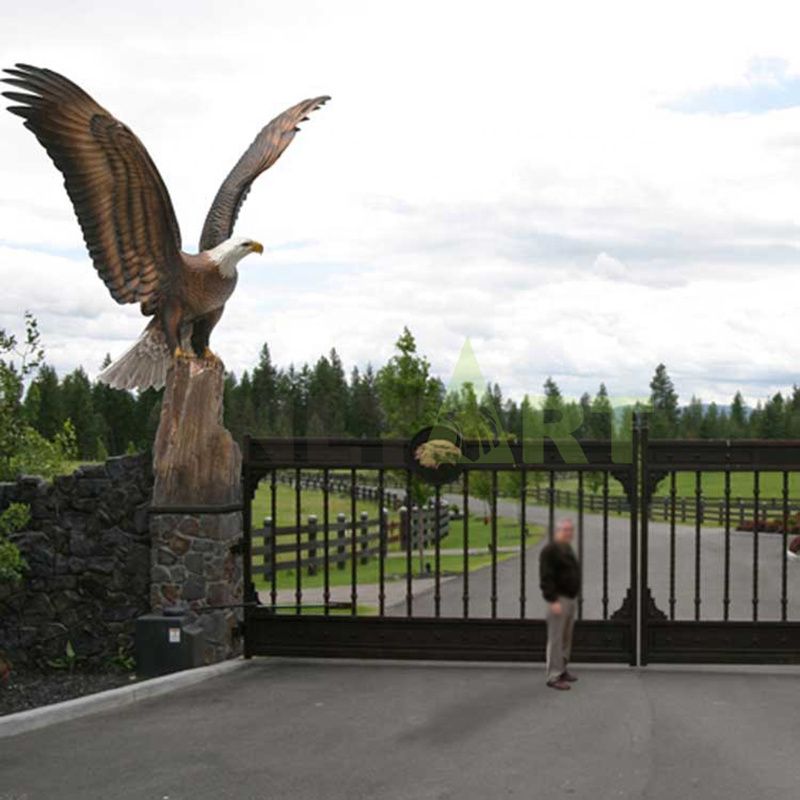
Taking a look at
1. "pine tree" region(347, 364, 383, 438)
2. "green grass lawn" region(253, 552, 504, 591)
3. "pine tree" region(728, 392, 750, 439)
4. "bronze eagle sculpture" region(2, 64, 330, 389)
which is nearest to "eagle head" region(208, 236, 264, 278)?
"bronze eagle sculpture" region(2, 64, 330, 389)

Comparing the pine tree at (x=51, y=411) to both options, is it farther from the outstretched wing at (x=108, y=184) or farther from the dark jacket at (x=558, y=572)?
the dark jacket at (x=558, y=572)

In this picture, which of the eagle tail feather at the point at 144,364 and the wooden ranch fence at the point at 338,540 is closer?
the eagle tail feather at the point at 144,364

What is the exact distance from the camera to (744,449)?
9969mm

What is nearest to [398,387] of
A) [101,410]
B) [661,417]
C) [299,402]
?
[101,410]

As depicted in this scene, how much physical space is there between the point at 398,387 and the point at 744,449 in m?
13.1

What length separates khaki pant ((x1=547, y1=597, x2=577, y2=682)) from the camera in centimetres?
527

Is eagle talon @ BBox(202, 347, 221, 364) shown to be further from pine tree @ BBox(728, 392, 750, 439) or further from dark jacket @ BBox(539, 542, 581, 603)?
pine tree @ BBox(728, 392, 750, 439)

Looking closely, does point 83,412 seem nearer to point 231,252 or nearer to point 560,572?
point 231,252

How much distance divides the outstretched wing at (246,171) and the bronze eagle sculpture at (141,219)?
0.03 ft

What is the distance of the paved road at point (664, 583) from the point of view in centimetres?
1614

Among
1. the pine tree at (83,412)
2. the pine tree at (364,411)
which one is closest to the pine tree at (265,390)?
the pine tree at (364,411)

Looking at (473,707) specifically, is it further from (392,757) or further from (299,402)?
(299,402)

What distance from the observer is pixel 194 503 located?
1007cm

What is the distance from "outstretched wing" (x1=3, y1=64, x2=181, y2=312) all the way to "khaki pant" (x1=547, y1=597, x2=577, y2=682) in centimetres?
523
